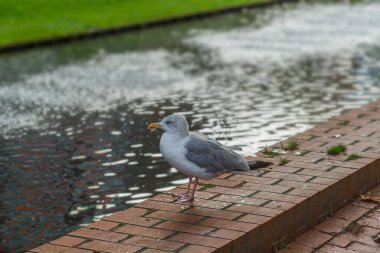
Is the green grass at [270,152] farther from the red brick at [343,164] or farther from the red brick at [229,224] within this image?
the red brick at [229,224]

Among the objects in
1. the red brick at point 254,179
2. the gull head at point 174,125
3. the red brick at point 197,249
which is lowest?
the red brick at point 197,249

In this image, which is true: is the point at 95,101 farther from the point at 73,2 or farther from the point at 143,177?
the point at 73,2

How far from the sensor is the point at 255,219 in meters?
6.14

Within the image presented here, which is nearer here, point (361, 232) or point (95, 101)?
point (361, 232)

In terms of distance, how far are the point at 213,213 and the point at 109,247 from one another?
1.01 m

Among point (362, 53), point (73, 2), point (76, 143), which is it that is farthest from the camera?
point (73, 2)

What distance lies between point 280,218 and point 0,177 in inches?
193

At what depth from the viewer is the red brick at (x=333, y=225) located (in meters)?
6.67

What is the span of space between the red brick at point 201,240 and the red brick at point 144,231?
9cm

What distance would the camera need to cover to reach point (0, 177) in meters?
10.2

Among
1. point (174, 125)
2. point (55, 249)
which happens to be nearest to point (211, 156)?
point (174, 125)

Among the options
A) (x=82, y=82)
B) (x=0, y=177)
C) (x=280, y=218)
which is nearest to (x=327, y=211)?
(x=280, y=218)

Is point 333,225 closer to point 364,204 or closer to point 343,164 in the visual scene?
point 364,204

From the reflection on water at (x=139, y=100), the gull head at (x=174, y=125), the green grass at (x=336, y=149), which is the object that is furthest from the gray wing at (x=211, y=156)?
the reflection on water at (x=139, y=100)
